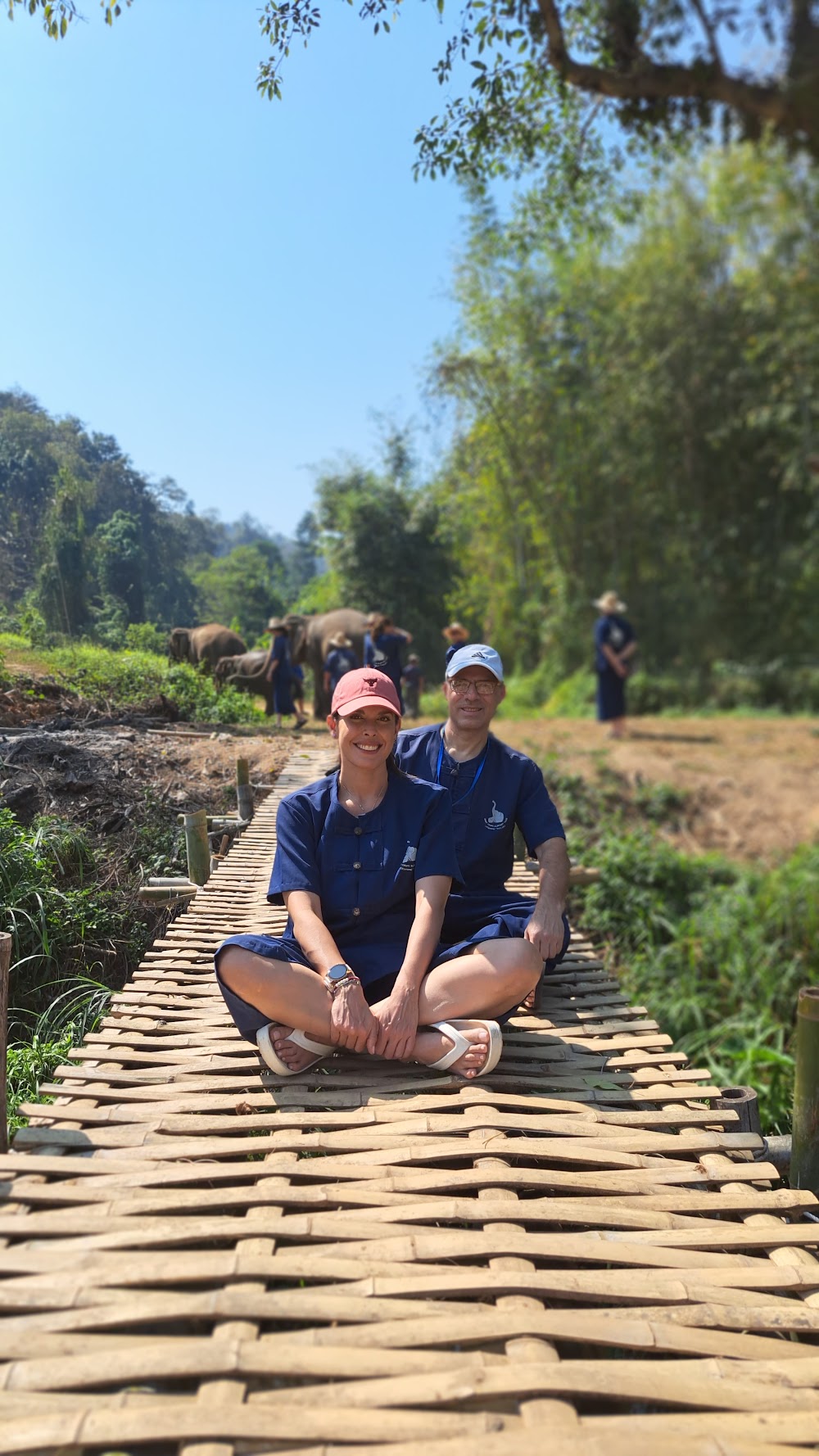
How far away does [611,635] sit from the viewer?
9844 millimetres

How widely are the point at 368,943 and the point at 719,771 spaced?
7977 millimetres

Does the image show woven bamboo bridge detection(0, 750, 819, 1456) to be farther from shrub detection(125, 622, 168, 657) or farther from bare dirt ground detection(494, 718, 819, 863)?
bare dirt ground detection(494, 718, 819, 863)

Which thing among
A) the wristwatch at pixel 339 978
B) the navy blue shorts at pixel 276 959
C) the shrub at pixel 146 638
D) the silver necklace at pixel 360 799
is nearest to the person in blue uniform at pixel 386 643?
the shrub at pixel 146 638

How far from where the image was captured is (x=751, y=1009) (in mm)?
6500

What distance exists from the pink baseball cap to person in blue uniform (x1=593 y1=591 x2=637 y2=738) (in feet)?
25.3

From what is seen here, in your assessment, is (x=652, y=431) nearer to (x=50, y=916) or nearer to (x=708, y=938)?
(x=708, y=938)

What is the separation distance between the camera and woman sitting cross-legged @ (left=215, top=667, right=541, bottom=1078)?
7.33 ft

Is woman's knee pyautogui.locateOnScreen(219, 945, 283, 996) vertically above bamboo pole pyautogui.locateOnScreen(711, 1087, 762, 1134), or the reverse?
woman's knee pyautogui.locateOnScreen(219, 945, 283, 996)

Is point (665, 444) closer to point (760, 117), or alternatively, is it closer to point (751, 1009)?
point (751, 1009)

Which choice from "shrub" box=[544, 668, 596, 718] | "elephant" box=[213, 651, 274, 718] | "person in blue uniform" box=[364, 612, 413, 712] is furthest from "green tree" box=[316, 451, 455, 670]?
"shrub" box=[544, 668, 596, 718]

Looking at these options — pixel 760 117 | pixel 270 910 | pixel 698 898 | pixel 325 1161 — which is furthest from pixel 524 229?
pixel 325 1161

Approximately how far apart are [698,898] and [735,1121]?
5.64m

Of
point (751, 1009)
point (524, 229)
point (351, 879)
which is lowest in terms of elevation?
point (751, 1009)

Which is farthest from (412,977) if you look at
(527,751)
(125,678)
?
(527,751)
